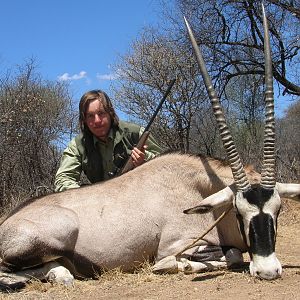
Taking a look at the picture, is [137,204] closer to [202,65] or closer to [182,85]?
[202,65]

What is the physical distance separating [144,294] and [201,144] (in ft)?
38.3

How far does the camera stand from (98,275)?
14.5ft

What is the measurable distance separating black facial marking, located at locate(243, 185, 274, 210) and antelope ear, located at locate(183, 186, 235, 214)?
17cm

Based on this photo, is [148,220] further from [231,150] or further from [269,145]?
[269,145]

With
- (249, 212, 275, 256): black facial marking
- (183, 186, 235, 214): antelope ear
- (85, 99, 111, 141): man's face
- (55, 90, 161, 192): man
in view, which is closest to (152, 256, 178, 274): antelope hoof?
(183, 186, 235, 214): antelope ear

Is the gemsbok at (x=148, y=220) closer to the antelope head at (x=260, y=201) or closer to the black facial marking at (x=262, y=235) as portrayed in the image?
the antelope head at (x=260, y=201)

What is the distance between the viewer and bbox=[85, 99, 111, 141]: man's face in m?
5.44

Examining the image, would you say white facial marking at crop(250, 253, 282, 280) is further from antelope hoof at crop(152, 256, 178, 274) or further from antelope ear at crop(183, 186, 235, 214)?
antelope hoof at crop(152, 256, 178, 274)

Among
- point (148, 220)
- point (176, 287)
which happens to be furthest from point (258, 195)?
point (148, 220)

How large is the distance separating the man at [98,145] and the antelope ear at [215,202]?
1.40 metres

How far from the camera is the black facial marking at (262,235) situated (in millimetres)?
3717

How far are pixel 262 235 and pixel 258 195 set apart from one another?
301 mm

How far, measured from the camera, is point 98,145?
570 cm

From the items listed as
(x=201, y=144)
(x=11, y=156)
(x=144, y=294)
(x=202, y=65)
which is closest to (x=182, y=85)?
(x=201, y=144)
